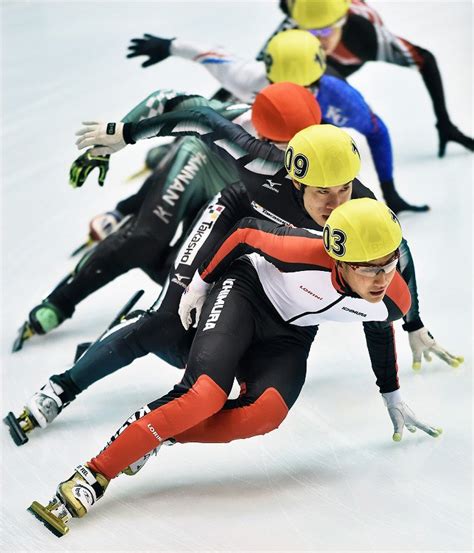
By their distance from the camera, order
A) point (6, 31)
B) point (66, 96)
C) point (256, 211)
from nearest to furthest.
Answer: point (256, 211)
point (66, 96)
point (6, 31)

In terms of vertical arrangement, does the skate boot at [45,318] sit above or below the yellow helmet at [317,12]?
below

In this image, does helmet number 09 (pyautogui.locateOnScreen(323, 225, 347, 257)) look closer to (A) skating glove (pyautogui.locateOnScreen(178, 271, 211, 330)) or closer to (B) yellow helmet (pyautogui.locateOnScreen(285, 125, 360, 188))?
(B) yellow helmet (pyautogui.locateOnScreen(285, 125, 360, 188))

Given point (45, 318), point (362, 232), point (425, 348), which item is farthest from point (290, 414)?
point (45, 318)

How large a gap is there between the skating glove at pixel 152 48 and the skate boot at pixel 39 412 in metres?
2.31

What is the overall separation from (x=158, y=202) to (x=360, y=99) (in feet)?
4.75

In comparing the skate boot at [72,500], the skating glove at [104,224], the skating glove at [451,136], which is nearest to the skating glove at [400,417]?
the skate boot at [72,500]

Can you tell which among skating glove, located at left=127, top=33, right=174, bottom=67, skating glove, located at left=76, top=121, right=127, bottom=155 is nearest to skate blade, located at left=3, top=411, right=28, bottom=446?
skating glove, located at left=76, top=121, right=127, bottom=155

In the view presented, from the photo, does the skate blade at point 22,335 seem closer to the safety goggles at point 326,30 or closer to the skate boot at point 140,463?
the skate boot at point 140,463

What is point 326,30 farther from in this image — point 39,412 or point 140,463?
point 140,463

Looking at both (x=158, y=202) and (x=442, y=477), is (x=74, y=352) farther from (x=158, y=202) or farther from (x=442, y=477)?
(x=442, y=477)

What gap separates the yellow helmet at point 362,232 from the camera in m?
3.96

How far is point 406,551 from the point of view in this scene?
3.92m

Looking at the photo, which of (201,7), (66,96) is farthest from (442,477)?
(201,7)

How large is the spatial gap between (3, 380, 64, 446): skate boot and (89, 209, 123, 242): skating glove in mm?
1869
